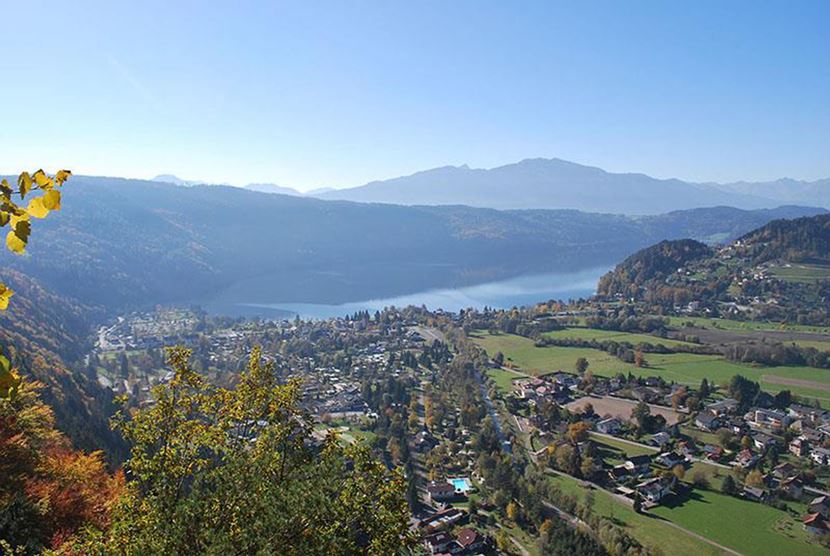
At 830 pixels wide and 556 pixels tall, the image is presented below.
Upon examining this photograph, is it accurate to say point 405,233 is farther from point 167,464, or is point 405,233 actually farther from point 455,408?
point 167,464

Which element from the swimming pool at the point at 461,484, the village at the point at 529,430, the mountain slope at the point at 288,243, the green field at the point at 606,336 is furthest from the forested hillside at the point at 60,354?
the green field at the point at 606,336

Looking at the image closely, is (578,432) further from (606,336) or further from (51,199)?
(51,199)

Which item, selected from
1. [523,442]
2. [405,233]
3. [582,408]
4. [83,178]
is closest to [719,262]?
[582,408]

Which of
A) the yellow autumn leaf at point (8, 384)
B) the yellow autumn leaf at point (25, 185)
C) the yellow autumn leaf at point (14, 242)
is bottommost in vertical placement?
the yellow autumn leaf at point (8, 384)

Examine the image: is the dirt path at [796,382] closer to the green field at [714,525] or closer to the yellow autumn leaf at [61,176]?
the green field at [714,525]

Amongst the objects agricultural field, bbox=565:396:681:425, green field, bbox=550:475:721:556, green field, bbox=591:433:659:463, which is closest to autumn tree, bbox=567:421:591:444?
green field, bbox=591:433:659:463

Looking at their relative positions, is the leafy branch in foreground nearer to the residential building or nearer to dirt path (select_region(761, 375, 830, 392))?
the residential building
